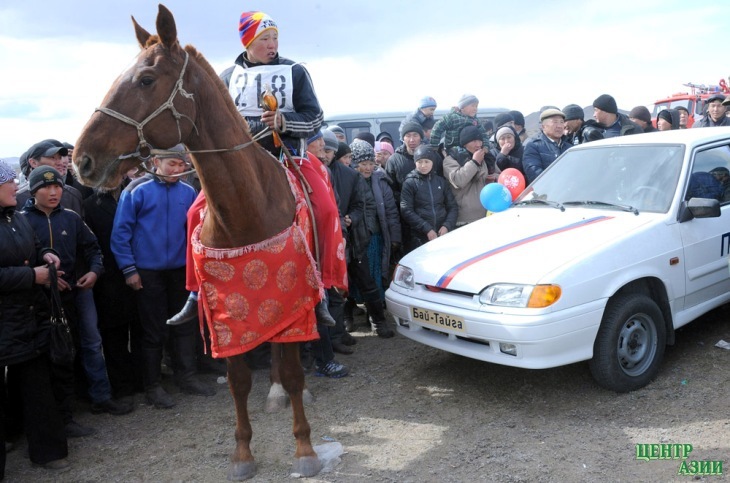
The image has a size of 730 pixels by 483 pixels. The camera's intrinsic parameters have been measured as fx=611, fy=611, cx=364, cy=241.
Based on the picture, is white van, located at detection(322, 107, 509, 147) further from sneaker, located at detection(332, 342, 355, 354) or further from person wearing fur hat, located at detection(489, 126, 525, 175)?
sneaker, located at detection(332, 342, 355, 354)

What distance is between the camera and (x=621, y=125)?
8.46m

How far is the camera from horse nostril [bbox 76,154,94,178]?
292 cm

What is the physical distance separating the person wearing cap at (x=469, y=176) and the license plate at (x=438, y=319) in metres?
2.52

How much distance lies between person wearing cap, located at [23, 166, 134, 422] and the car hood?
264cm

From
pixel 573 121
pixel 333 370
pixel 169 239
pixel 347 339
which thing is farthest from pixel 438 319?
pixel 573 121

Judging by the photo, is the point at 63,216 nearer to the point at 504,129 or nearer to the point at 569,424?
the point at 569,424

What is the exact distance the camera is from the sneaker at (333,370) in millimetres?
5602

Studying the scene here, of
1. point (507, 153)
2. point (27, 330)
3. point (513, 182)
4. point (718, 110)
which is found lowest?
point (27, 330)

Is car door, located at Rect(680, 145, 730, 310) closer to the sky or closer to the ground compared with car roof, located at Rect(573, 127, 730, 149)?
closer to the ground

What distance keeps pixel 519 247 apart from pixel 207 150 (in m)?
2.50

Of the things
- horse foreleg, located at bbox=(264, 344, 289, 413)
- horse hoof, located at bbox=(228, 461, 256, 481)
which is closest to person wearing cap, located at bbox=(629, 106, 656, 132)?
horse foreleg, located at bbox=(264, 344, 289, 413)

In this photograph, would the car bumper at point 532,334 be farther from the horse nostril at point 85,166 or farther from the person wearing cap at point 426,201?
the horse nostril at point 85,166

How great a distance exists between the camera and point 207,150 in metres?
3.41

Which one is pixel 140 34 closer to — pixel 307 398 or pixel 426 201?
pixel 307 398
